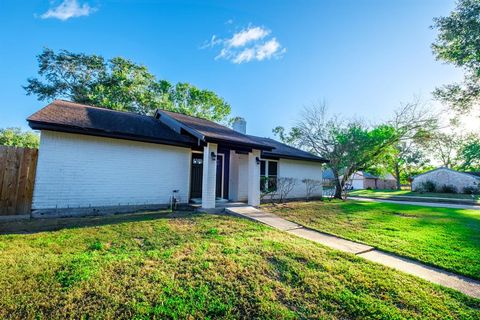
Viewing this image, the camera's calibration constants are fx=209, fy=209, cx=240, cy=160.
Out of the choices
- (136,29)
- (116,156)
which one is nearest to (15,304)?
(116,156)

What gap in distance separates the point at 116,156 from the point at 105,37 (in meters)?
9.46

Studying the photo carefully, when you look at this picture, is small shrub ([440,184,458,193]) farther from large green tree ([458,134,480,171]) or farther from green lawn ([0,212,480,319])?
green lawn ([0,212,480,319])

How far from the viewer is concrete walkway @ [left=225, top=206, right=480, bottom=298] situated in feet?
10.7

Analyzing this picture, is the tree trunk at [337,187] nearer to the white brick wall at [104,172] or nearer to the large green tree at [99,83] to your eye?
the white brick wall at [104,172]

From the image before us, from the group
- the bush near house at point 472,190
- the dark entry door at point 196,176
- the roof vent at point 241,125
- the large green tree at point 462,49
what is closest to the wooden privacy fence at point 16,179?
the dark entry door at point 196,176

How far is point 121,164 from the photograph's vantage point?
7707 mm

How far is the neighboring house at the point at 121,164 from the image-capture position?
263 inches

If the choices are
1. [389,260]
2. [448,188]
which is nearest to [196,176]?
[389,260]

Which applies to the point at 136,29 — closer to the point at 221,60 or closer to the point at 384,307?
the point at 221,60

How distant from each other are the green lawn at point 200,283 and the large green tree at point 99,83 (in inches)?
726

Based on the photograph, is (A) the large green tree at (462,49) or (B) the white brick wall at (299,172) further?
(B) the white brick wall at (299,172)

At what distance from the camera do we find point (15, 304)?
2363 millimetres

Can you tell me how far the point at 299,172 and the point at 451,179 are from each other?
1026 inches

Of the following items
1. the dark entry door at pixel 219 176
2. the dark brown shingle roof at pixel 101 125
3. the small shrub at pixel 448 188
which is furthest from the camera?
the small shrub at pixel 448 188
